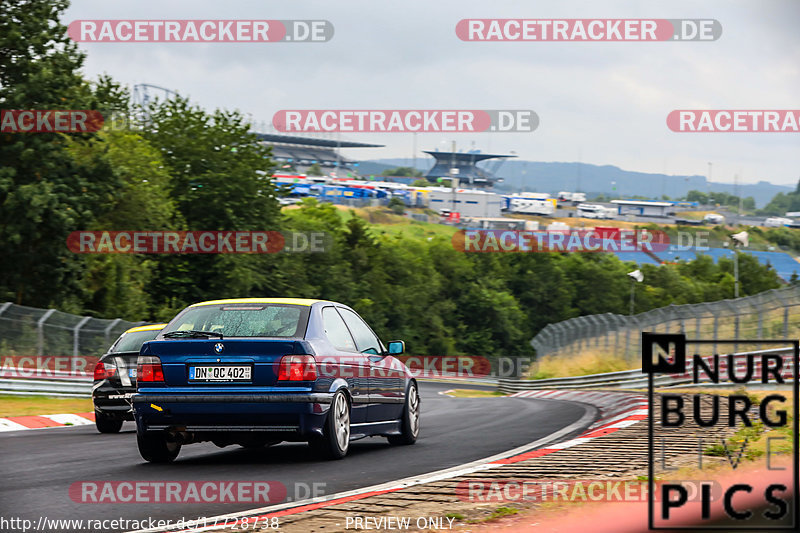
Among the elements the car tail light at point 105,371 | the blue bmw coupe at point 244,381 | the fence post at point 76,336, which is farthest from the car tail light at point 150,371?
the fence post at point 76,336

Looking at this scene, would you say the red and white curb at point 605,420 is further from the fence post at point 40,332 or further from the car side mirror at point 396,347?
the fence post at point 40,332

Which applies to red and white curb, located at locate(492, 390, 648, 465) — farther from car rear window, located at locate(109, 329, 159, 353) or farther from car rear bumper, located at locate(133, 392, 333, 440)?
car rear window, located at locate(109, 329, 159, 353)

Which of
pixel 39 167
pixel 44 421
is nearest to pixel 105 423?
pixel 44 421

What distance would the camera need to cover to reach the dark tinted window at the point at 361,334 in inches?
416

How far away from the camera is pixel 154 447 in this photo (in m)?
9.41

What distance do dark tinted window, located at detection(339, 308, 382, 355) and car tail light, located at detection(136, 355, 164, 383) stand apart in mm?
2095

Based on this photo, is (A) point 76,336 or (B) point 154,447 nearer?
(B) point 154,447

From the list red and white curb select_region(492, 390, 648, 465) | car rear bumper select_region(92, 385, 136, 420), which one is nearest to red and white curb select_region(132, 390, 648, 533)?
red and white curb select_region(492, 390, 648, 465)

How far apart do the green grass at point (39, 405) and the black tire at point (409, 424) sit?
321 inches

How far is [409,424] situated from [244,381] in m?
3.05

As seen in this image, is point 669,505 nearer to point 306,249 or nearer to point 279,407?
point 279,407

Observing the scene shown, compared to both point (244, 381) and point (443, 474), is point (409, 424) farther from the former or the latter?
point (443, 474)

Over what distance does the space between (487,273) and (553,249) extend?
1100 centimetres

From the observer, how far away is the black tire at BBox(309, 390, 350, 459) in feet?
30.3
